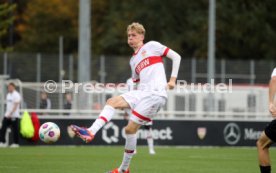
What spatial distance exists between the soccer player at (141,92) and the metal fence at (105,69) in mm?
21073

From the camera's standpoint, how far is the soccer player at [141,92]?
13883mm

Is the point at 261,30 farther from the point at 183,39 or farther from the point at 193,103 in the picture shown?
the point at 193,103

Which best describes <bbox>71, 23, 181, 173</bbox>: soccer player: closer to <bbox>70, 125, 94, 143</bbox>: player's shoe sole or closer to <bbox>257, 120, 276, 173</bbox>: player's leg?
<bbox>70, 125, 94, 143</bbox>: player's shoe sole

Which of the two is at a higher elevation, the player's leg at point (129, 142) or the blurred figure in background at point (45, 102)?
the blurred figure in background at point (45, 102)

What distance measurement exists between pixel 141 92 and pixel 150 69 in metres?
0.45

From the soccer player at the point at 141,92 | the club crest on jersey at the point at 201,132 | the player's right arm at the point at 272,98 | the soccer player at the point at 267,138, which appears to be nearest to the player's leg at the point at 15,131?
the club crest on jersey at the point at 201,132

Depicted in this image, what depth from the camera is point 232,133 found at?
29.7m

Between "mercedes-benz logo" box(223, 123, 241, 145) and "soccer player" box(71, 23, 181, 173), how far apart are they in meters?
15.3

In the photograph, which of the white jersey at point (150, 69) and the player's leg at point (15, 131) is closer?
the white jersey at point (150, 69)

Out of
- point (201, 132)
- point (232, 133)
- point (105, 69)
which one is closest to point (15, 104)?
point (201, 132)

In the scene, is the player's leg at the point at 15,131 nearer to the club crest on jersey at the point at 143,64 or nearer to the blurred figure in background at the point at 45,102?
the blurred figure in background at the point at 45,102

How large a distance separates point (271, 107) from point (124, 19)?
5200 centimetres

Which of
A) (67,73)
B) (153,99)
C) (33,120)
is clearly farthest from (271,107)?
(67,73)

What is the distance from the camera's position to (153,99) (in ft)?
46.1
